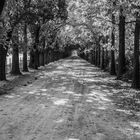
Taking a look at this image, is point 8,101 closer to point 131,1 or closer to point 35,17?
point 131,1

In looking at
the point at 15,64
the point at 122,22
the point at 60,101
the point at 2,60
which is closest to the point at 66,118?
the point at 60,101

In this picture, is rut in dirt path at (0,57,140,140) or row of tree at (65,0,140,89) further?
row of tree at (65,0,140,89)

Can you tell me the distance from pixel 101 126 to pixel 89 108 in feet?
10.6

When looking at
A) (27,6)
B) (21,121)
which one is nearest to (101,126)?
(21,121)

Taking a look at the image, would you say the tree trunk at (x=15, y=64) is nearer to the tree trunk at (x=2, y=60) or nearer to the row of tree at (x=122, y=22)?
the tree trunk at (x=2, y=60)

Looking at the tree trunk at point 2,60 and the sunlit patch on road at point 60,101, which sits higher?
the tree trunk at point 2,60

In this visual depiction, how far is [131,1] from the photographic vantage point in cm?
1800

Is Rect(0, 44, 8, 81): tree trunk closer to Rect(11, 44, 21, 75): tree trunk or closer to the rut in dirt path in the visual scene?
Rect(11, 44, 21, 75): tree trunk

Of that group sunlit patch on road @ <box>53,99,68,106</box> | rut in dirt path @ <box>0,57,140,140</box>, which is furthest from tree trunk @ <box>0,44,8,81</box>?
sunlit patch on road @ <box>53,99,68,106</box>

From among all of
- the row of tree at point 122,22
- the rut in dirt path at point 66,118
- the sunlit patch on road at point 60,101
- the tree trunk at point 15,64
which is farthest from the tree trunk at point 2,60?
the sunlit patch on road at point 60,101

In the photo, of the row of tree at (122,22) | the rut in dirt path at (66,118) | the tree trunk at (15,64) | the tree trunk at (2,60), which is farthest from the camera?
the tree trunk at (15,64)

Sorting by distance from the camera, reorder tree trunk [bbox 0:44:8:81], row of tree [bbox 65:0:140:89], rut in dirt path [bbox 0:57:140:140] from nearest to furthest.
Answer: rut in dirt path [bbox 0:57:140:140] < row of tree [bbox 65:0:140:89] < tree trunk [bbox 0:44:8:81]

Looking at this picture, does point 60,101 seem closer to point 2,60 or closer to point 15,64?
point 2,60

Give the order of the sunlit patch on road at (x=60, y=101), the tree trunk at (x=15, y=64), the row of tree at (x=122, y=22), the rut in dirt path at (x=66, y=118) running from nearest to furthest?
the rut in dirt path at (x=66, y=118) < the sunlit patch on road at (x=60, y=101) < the row of tree at (x=122, y=22) < the tree trunk at (x=15, y=64)
